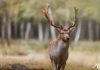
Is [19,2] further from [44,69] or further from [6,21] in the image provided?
[44,69]

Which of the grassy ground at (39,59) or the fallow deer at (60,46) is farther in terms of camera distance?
the grassy ground at (39,59)

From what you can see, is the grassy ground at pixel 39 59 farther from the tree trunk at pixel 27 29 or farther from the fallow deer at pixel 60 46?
the tree trunk at pixel 27 29

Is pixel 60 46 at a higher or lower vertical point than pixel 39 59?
higher

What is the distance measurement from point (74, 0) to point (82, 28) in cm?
1534

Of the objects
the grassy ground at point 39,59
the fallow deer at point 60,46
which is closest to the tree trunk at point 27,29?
the grassy ground at point 39,59

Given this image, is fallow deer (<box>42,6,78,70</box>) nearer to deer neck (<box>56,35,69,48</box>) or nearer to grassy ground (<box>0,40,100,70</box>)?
deer neck (<box>56,35,69,48</box>)

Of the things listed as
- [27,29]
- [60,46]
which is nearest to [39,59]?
[60,46]

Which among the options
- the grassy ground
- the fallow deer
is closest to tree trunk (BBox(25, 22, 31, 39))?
the grassy ground

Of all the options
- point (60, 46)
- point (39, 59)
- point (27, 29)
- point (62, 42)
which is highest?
point (62, 42)

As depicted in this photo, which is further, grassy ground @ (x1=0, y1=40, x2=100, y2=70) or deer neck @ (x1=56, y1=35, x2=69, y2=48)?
grassy ground @ (x1=0, y1=40, x2=100, y2=70)

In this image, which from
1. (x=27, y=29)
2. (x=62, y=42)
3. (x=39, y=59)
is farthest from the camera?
(x=27, y=29)

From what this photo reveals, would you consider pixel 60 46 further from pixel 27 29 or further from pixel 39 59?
pixel 27 29

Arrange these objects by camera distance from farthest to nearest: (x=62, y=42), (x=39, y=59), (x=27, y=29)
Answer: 1. (x=27, y=29)
2. (x=39, y=59)
3. (x=62, y=42)

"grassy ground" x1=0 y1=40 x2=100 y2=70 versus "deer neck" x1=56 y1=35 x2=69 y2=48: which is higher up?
"deer neck" x1=56 y1=35 x2=69 y2=48
